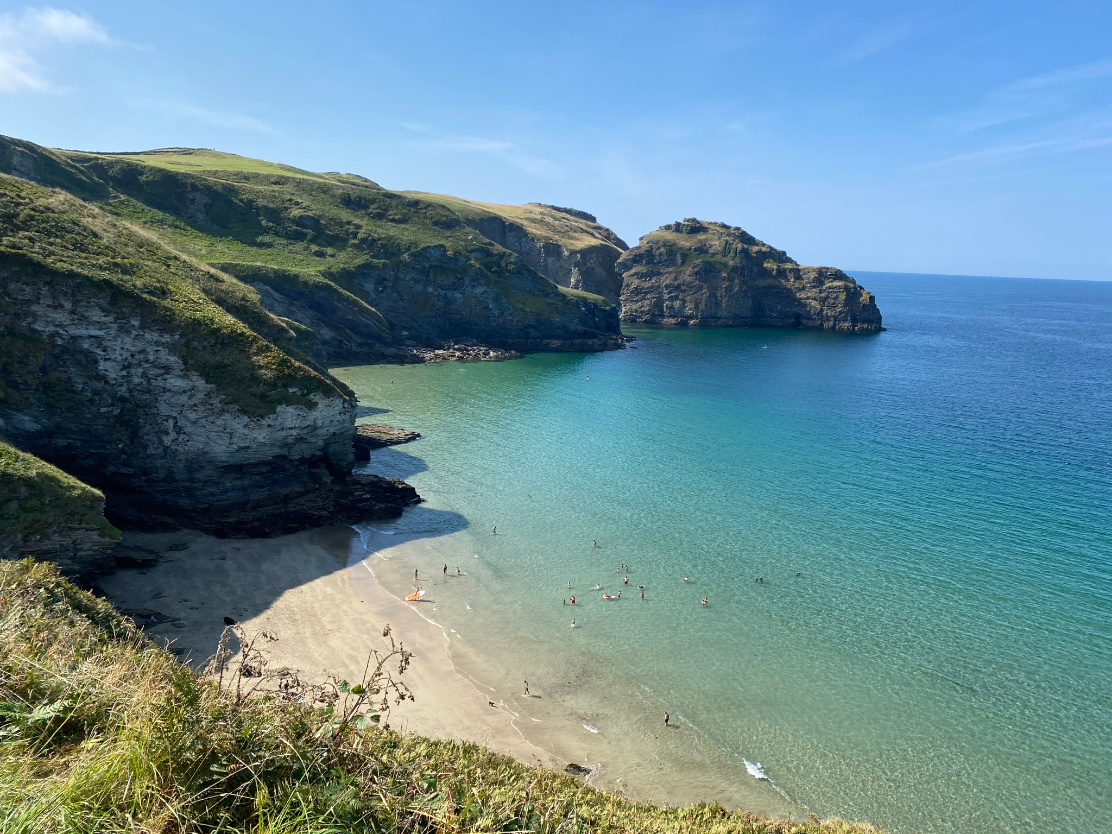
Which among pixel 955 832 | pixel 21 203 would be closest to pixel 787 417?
pixel 955 832

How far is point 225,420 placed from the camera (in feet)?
119

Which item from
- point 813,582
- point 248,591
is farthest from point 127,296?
point 813,582

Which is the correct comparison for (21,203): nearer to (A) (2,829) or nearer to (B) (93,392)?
(B) (93,392)

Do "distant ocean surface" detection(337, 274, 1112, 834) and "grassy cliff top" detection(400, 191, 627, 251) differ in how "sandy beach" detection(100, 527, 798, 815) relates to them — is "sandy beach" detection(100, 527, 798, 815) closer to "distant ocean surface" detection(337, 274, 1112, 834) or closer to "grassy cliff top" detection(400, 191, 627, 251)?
"distant ocean surface" detection(337, 274, 1112, 834)

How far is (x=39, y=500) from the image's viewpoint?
26.2 meters

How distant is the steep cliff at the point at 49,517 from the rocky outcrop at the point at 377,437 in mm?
23847

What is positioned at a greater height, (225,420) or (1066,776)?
(225,420)

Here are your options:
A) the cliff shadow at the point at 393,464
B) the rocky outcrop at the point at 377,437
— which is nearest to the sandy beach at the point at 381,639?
the cliff shadow at the point at 393,464

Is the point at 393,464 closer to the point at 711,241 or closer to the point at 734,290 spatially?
the point at 734,290

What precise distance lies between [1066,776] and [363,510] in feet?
128

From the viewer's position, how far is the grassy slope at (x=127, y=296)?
110ft

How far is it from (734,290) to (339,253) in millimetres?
98228

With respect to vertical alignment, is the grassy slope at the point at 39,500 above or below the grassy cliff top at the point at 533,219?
below

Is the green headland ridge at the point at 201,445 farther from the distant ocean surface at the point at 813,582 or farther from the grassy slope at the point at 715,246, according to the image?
the grassy slope at the point at 715,246
